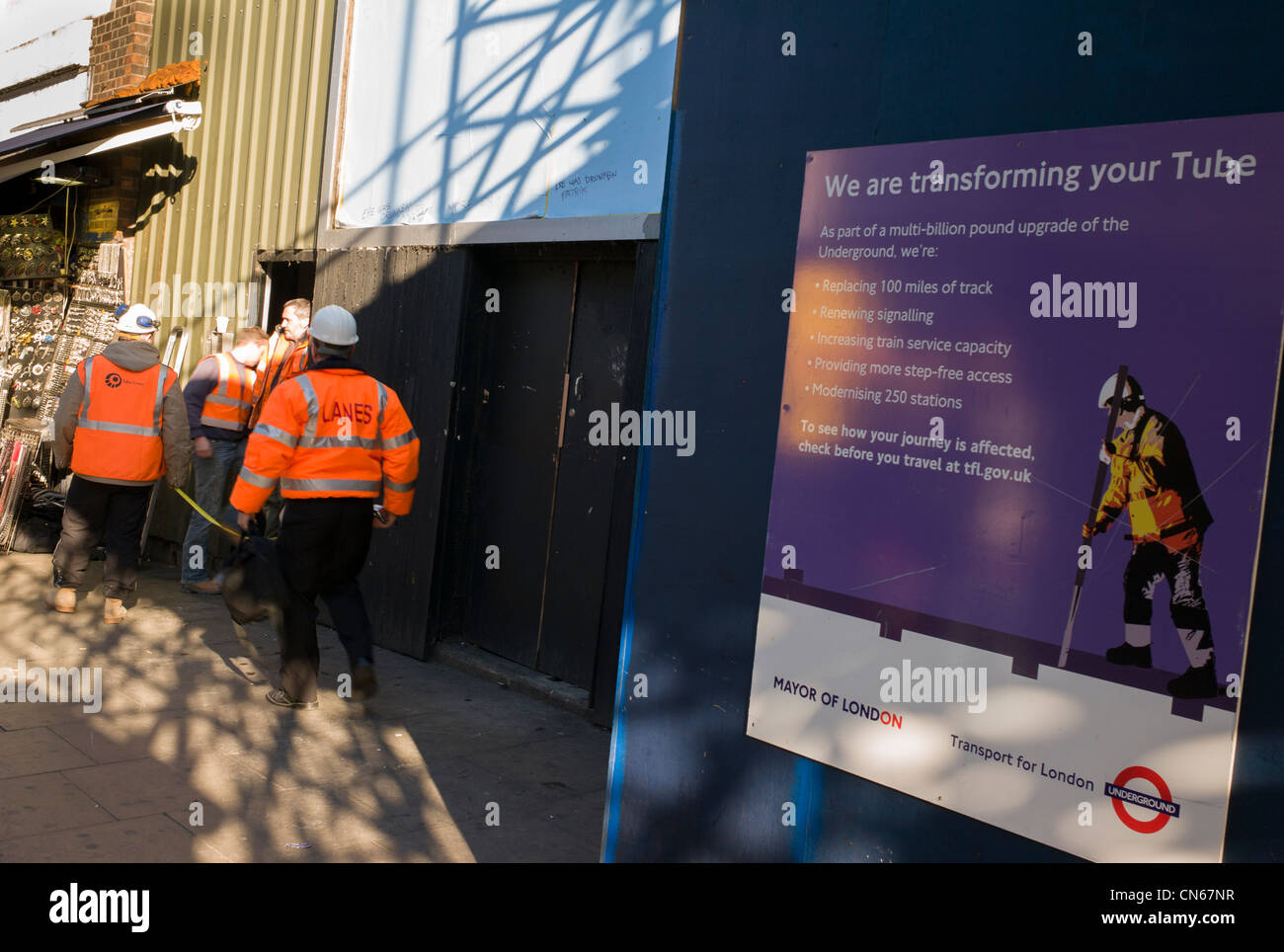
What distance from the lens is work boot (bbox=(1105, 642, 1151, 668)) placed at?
254cm

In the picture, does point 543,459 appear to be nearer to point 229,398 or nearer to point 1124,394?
point 229,398

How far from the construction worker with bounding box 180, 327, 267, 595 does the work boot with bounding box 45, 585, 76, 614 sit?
1090 mm

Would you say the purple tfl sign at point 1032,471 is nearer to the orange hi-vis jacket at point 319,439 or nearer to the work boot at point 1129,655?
the work boot at point 1129,655

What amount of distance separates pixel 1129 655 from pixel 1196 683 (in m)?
0.15

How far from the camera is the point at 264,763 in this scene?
5.18 meters

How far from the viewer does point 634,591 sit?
3775 mm

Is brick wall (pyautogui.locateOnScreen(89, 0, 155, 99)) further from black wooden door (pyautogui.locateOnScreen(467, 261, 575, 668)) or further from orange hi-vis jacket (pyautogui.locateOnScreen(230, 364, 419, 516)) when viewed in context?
orange hi-vis jacket (pyautogui.locateOnScreen(230, 364, 419, 516))

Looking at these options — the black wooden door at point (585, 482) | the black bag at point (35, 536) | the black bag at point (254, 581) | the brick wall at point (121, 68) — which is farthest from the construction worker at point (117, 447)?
the brick wall at point (121, 68)

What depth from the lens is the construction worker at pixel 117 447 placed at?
7.19 m

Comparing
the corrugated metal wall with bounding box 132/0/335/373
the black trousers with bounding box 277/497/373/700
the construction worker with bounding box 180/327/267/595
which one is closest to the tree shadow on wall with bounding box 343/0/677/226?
the corrugated metal wall with bounding box 132/0/335/373

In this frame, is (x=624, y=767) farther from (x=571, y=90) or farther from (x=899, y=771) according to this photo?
(x=571, y=90)

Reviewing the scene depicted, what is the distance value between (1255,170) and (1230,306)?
294mm

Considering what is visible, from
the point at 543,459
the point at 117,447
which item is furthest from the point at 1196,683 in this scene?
the point at 117,447

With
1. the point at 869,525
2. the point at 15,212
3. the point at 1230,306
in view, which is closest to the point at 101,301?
the point at 15,212
